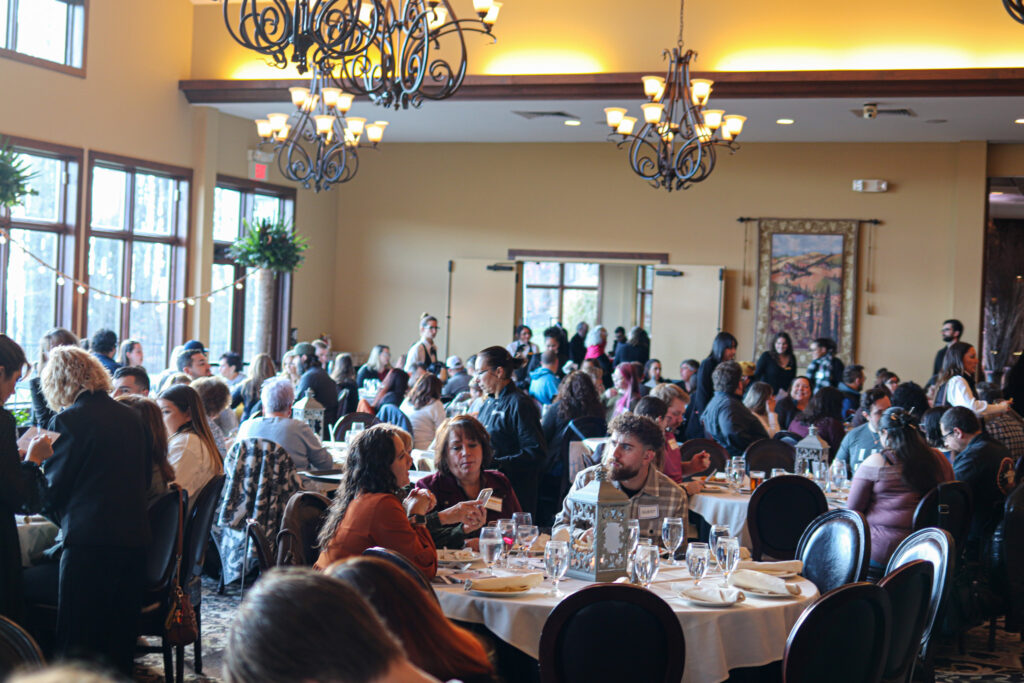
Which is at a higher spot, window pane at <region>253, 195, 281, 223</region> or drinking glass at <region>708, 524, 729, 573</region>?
window pane at <region>253, 195, 281, 223</region>

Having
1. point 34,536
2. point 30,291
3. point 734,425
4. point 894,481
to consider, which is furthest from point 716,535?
point 30,291

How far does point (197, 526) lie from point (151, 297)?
313 inches

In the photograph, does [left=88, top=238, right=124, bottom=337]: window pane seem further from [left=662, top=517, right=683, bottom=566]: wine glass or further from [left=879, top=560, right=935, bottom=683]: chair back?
[left=879, top=560, right=935, bottom=683]: chair back

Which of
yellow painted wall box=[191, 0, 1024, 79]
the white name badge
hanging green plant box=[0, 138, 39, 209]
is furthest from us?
yellow painted wall box=[191, 0, 1024, 79]

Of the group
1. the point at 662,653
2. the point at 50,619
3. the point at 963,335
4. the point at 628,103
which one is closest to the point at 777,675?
the point at 662,653

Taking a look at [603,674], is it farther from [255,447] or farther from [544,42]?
[544,42]

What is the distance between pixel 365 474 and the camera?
377cm

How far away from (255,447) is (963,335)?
1027cm

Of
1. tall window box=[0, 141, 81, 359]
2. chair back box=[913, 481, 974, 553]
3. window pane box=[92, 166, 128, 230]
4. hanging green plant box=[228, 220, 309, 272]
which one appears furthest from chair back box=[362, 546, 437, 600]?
window pane box=[92, 166, 128, 230]

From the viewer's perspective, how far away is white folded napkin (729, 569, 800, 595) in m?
3.68

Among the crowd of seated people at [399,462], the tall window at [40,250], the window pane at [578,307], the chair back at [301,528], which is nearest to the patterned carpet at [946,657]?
the crowd of seated people at [399,462]

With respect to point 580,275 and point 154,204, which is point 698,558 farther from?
point 580,275

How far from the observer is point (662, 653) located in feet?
10.00

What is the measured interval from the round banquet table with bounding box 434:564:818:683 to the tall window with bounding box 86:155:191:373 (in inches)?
336
